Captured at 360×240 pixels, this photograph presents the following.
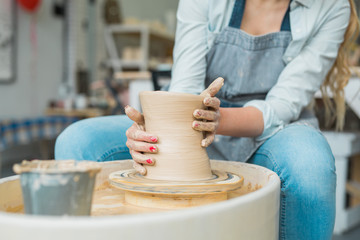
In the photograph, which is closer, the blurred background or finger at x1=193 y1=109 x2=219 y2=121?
finger at x1=193 y1=109 x2=219 y2=121

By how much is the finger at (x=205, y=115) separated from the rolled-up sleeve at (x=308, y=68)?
312 mm

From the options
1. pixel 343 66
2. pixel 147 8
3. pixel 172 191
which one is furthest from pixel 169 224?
pixel 147 8

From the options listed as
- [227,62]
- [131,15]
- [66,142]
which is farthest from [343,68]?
[131,15]

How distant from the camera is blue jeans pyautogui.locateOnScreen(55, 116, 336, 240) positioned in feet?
2.73

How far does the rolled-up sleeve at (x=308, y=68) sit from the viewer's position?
3.62 feet

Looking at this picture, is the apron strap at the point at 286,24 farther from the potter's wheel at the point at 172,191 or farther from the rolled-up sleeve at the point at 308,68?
the potter's wheel at the point at 172,191

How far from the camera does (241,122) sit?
3.19 feet

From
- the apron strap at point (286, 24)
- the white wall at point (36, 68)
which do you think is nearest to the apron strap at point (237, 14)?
the apron strap at point (286, 24)

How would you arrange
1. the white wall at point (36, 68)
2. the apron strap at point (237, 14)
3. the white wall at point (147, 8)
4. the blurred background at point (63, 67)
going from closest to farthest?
the apron strap at point (237, 14)
the blurred background at point (63, 67)
the white wall at point (36, 68)
the white wall at point (147, 8)

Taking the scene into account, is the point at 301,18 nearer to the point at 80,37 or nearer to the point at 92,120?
the point at 92,120

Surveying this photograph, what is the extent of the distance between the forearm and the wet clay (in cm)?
18

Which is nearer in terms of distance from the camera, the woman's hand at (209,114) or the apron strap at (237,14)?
the woman's hand at (209,114)

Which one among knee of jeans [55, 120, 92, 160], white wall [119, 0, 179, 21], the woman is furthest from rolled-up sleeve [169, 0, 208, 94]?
white wall [119, 0, 179, 21]

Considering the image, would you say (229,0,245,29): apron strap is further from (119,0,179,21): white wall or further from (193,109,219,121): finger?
(119,0,179,21): white wall
